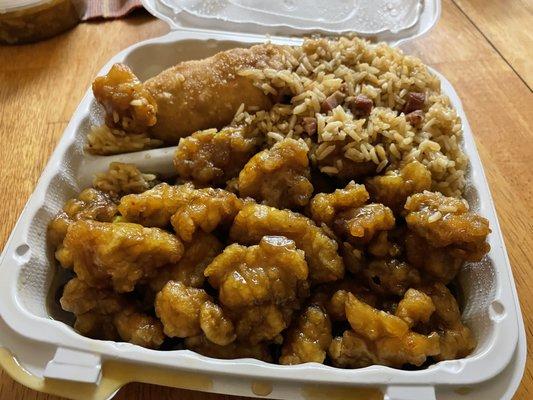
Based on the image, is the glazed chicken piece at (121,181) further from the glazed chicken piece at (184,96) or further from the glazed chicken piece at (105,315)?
the glazed chicken piece at (105,315)

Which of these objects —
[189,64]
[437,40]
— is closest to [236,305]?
[189,64]

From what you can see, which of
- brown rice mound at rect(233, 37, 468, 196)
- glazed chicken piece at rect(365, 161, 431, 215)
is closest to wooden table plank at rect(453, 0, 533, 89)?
brown rice mound at rect(233, 37, 468, 196)

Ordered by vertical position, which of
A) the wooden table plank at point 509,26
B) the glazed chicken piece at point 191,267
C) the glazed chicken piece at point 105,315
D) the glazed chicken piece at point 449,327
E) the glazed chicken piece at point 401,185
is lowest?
the glazed chicken piece at point 105,315

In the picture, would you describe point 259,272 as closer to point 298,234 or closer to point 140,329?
point 298,234

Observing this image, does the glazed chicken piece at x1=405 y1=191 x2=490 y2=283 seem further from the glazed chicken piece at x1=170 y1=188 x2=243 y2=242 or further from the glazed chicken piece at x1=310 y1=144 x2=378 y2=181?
the glazed chicken piece at x1=170 y1=188 x2=243 y2=242

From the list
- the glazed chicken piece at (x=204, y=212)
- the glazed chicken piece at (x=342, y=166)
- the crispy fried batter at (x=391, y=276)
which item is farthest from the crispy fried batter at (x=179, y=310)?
the glazed chicken piece at (x=342, y=166)
